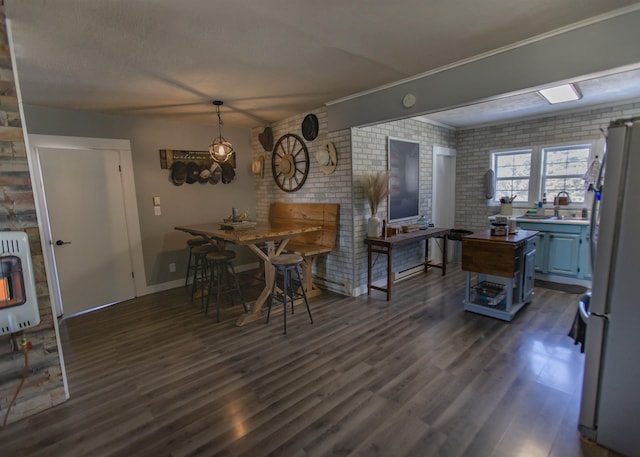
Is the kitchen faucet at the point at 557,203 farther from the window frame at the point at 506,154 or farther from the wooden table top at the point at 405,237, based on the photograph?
the wooden table top at the point at 405,237

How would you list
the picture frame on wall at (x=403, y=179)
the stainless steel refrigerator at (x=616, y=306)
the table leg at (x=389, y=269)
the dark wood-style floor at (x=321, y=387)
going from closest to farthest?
the stainless steel refrigerator at (x=616, y=306)
the dark wood-style floor at (x=321, y=387)
the table leg at (x=389, y=269)
the picture frame on wall at (x=403, y=179)

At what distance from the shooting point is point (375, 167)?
413 cm

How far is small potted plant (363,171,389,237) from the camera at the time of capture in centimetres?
384

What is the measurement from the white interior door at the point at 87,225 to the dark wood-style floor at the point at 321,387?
48 centimetres

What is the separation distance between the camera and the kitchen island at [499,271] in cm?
312

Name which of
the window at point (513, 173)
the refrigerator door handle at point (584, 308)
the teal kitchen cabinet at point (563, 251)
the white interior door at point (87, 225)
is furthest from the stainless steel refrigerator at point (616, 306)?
the white interior door at point (87, 225)

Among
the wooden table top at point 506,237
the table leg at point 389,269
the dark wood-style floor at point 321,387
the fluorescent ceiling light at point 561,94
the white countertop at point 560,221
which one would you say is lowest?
the dark wood-style floor at point 321,387

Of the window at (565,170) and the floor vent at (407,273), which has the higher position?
the window at (565,170)

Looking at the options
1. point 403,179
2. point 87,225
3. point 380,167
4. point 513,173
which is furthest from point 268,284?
point 513,173

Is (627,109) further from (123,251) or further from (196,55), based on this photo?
(123,251)

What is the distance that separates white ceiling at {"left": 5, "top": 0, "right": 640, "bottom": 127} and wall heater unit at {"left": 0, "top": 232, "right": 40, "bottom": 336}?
1.33m

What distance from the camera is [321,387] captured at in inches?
87.2

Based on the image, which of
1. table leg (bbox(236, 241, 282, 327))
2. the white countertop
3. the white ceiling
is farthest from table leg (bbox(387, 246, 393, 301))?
the white ceiling

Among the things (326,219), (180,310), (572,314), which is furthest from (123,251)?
(572,314)
